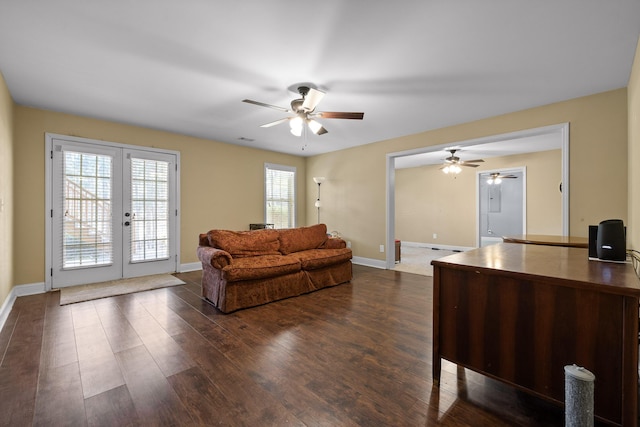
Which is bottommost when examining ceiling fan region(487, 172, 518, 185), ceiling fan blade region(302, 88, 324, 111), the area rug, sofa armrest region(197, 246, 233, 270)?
the area rug

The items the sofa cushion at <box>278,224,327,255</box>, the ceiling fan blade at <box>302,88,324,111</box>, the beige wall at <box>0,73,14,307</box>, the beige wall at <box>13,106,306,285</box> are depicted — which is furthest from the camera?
the sofa cushion at <box>278,224,327,255</box>

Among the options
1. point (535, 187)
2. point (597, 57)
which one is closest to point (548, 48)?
point (597, 57)

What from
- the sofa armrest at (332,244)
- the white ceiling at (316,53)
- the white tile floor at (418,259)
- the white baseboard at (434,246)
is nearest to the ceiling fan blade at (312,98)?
the white ceiling at (316,53)

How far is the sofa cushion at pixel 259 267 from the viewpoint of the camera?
3109 mm

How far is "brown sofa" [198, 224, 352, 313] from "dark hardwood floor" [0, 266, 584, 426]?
0.24 m

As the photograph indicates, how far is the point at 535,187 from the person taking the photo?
644 centimetres

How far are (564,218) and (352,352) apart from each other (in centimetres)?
335

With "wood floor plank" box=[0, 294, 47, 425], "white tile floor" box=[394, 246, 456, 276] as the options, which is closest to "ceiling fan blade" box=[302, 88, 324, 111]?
"wood floor plank" box=[0, 294, 47, 425]

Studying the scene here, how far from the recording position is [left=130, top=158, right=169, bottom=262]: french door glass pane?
4594 mm

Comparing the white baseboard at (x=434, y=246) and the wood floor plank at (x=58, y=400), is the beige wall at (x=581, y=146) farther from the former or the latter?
the wood floor plank at (x=58, y=400)

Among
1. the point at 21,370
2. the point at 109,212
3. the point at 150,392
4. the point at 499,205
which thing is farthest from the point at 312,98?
the point at 499,205

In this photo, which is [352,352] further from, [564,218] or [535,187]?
[535,187]

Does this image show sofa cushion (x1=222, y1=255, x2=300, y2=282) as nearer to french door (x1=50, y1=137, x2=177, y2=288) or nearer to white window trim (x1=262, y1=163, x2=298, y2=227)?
french door (x1=50, y1=137, x2=177, y2=288)

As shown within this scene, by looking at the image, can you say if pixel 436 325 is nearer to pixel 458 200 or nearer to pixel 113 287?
pixel 113 287
